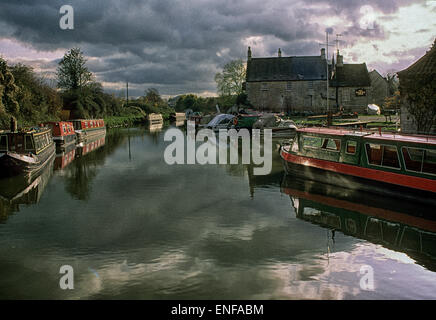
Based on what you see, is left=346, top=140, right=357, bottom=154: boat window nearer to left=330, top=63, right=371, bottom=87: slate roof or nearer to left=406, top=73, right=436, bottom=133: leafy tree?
left=406, top=73, right=436, bottom=133: leafy tree

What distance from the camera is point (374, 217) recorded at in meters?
10.3

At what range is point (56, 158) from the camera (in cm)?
2286

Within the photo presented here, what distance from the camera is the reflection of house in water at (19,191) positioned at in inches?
462

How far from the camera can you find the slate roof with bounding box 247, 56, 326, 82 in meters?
55.0

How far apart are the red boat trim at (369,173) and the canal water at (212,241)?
629 mm

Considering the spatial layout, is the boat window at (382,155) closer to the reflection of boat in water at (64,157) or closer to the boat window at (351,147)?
the boat window at (351,147)

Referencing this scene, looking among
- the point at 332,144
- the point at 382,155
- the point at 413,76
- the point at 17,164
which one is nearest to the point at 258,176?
the point at 332,144

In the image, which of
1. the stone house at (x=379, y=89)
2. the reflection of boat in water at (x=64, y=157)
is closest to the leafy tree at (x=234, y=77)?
the stone house at (x=379, y=89)

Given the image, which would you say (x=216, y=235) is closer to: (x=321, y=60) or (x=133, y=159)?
(x=133, y=159)

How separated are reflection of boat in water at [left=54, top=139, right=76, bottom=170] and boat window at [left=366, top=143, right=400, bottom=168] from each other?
1423 cm

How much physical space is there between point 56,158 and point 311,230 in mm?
17987
